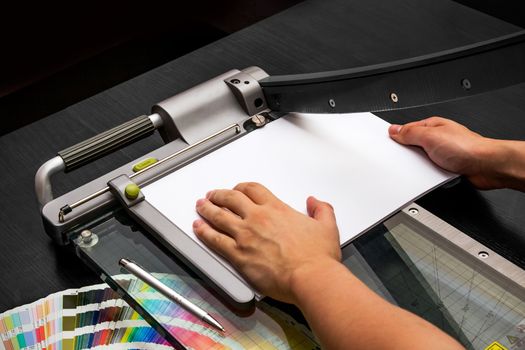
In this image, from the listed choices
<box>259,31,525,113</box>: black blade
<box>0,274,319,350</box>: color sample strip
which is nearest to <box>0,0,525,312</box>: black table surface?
<box>0,274,319,350</box>: color sample strip

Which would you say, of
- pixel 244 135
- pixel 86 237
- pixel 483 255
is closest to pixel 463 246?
pixel 483 255

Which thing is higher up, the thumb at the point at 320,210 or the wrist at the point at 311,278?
the thumb at the point at 320,210

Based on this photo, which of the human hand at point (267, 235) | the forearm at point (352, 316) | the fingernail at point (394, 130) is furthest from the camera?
the fingernail at point (394, 130)

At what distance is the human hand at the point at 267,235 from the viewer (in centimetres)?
98

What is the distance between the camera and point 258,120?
125 centimetres

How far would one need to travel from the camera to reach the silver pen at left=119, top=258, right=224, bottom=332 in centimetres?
98

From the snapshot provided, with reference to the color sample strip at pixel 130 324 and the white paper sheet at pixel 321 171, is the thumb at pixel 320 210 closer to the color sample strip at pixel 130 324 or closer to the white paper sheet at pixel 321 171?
the white paper sheet at pixel 321 171

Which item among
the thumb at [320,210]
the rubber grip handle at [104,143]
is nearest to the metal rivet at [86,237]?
the rubber grip handle at [104,143]

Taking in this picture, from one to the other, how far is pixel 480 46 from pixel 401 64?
0.11m

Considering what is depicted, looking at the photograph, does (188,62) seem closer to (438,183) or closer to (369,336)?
(438,183)

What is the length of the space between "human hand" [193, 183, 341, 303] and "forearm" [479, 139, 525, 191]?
26 centimetres

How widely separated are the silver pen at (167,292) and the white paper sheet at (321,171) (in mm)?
56

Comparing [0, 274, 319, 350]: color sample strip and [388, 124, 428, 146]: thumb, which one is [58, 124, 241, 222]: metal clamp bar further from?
[388, 124, 428, 146]: thumb

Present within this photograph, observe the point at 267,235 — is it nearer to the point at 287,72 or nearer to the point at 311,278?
the point at 311,278
